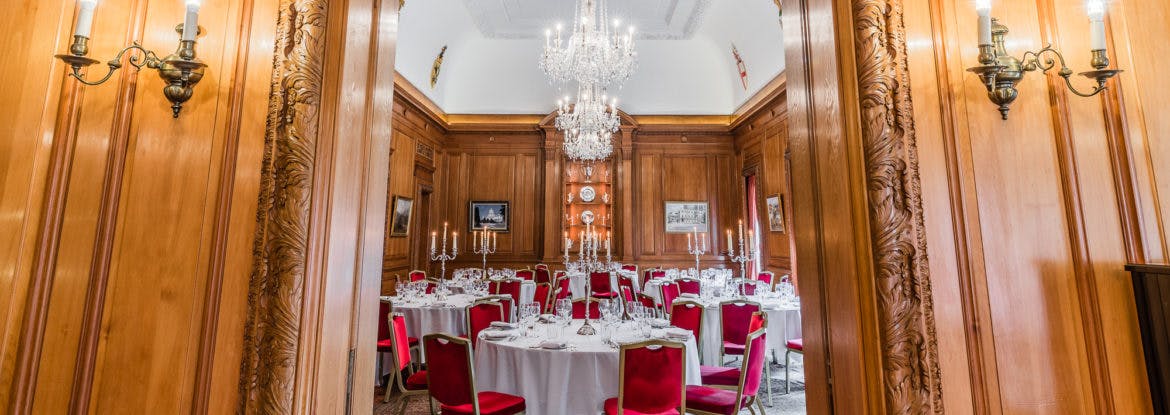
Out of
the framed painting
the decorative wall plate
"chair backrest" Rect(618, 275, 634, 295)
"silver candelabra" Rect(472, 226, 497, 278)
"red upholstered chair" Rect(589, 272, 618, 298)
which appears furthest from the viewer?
the decorative wall plate

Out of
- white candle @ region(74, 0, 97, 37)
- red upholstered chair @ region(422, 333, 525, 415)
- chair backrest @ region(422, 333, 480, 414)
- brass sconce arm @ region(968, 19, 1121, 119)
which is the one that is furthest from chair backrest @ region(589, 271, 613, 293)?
white candle @ region(74, 0, 97, 37)

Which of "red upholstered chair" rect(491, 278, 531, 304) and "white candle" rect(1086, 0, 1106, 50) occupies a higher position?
"white candle" rect(1086, 0, 1106, 50)

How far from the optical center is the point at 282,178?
50.1 inches

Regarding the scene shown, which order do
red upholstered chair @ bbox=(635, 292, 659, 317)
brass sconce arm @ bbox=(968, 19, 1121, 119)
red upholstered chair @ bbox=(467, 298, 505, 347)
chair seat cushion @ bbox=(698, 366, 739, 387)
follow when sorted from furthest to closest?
1. red upholstered chair @ bbox=(635, 292, 659, 317)
2. red upholstered chair @ bbox=(467, 298, 505, 347)
3. chair seat cushion @ bbox=(698, 366, 739, 387)
4. brass sconce arm @ bbox=(968, 19, 1121, 119)

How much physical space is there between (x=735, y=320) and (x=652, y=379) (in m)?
2.18

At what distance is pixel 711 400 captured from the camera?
296 cm

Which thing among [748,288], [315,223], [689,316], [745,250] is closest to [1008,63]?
[315,223]

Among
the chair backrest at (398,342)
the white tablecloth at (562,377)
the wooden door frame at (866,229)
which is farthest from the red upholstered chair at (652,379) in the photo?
the chair backrest at (398,342)

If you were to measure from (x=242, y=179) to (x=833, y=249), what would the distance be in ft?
5.68

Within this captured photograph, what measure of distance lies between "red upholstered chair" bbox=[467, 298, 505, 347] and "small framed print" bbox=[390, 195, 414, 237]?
4015 mm

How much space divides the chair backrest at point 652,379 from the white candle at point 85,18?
2457 millimetres

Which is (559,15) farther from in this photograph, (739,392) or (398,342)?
(739,392)

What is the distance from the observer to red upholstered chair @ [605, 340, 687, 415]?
2623 mm

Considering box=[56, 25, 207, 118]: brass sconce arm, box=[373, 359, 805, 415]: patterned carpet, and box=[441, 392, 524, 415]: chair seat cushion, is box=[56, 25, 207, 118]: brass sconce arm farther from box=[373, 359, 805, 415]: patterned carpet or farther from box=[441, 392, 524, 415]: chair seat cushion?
box=[373, 359, 805, 415]: patterned carpet
